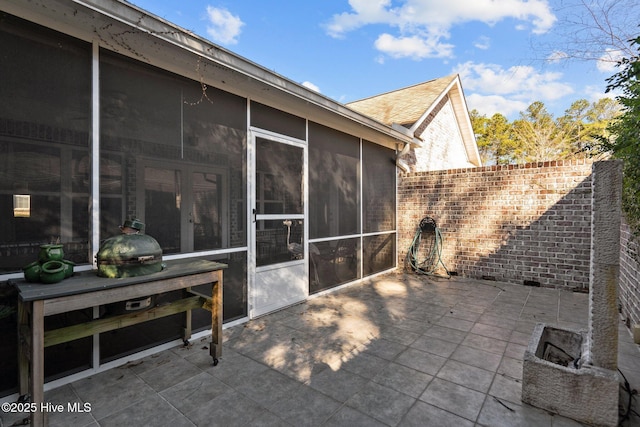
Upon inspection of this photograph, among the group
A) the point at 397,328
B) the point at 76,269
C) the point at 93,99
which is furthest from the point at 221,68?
the point at 397,328

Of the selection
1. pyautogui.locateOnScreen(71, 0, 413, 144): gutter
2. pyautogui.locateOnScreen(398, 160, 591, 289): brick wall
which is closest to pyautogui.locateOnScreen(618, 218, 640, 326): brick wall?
pyautogui.locateOnScreen(398, 160, 591, 289): brick wall

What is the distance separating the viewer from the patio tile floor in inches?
71.6

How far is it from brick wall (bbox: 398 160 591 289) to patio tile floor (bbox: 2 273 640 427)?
1392mm

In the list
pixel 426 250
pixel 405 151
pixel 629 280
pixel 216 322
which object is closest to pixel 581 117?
pixel 405 151

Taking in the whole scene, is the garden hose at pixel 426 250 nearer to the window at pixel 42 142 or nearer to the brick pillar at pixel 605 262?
the brick pillar at pixel 605 262

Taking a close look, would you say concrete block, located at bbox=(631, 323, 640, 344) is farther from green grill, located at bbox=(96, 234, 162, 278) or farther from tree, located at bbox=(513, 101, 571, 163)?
tree, located at bbox=(513, 101, 571, 163)

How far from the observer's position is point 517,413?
184 cm

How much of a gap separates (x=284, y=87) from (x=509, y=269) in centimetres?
494

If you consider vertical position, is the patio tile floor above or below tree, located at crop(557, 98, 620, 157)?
below

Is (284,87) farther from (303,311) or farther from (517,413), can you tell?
(517,413)

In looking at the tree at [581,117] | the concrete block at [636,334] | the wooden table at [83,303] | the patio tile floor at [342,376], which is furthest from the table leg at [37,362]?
the tree at [581,117]

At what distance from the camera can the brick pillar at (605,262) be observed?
173 centimetres

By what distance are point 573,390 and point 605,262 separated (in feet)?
2.67

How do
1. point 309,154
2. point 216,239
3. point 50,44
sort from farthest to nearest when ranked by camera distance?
1. point 309,154
2. point 216,239
3. point 50,44
